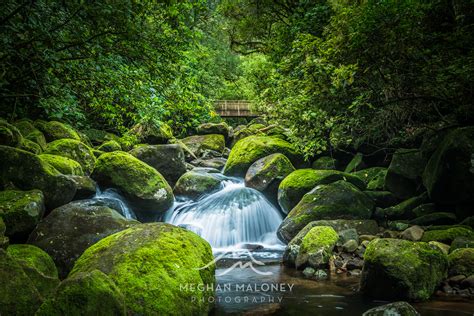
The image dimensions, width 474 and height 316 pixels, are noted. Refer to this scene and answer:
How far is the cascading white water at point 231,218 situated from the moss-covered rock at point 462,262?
16.9 ft

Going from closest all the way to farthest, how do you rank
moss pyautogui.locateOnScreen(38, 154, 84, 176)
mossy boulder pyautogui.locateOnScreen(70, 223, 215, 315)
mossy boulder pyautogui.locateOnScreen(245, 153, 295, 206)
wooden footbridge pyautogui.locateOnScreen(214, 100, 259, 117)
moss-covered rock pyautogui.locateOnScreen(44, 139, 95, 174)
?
mossy boulder pyautogui.locateOnScreen(70, 223, 215, 315)
moss pyautogui.locateOnScreen(38, 154, 84, 176)
moss-covered rock pyautogui.locateOnScreen(44, 139, 95, 174)
mossy boulder pyautogui.locateOnScreen(245, 153, 295, 206)
wooden footbridge pyautogui.locateOnScreen(214, 100, 259, 117)

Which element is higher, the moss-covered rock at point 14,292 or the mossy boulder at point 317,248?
the moss-covered rock at point 14,292

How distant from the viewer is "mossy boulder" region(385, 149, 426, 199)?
975cm

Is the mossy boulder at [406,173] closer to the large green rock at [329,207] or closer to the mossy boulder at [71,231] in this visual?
the large green rock at [329,207]

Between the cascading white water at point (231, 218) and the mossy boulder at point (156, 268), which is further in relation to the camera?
the cascading white water at point (231, 218)

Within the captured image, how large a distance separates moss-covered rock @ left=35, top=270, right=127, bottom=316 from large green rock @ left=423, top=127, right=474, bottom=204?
25.5 ft

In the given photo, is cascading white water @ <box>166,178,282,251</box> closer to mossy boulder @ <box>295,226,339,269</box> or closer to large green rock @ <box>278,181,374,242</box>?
large green rock @ <box>278,181,374,242</box>

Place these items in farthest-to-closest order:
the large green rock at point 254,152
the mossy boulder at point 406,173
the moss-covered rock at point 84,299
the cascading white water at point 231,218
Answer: the large green rock at point 254,152 → the cascading white water at point 231,218 → the mossy boulder at point 406,173 → the moss-covered rock at point 84,299

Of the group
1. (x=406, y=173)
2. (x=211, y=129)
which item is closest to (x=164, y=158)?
(x=211, y=129)

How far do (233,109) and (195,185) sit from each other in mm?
13086

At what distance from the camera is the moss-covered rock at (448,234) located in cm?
703

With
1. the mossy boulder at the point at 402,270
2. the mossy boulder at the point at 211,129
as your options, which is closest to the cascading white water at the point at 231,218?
the mossy boulder at the point at 402,270

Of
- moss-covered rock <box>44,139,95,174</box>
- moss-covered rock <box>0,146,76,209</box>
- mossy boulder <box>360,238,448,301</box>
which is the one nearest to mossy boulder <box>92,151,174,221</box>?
moss-covered rock <box>44,139,95,174</box>

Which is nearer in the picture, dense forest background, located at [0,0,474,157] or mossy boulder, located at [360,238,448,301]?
dense forest background, located at [0,0,474,157]
